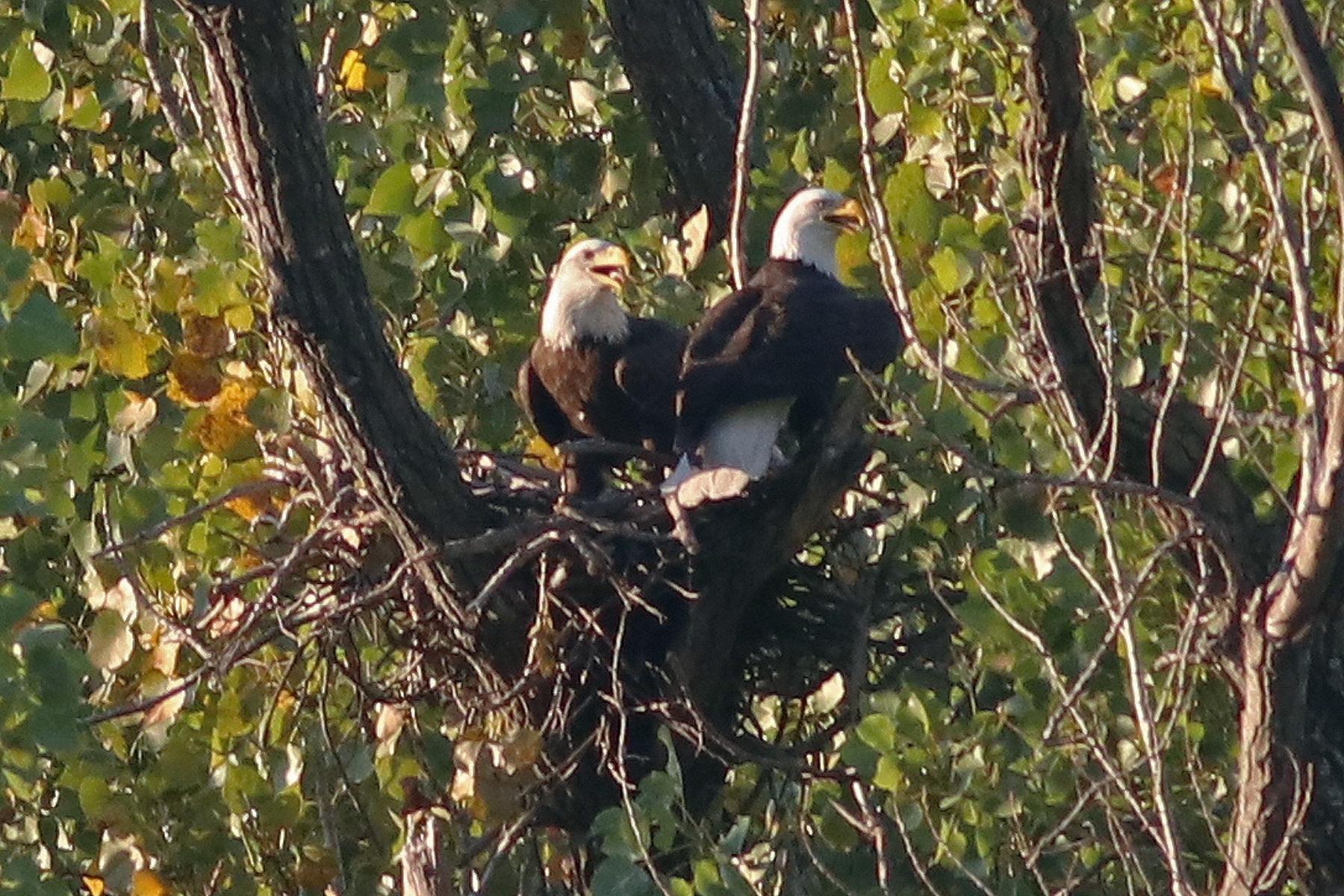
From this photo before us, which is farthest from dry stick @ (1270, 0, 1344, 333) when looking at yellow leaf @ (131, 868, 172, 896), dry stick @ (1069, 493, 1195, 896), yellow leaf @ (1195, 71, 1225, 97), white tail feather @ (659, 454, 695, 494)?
yellow leaf @ (131, 868, 172, 896)

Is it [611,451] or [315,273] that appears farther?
[611,451]

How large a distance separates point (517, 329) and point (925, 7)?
136 centimetres

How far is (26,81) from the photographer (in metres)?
5.33

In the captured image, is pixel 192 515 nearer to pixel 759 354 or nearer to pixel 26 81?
pixel 26 81

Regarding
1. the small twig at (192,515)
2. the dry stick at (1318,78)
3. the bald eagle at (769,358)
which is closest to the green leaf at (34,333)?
the small twig at (192,515)

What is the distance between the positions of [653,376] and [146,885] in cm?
146

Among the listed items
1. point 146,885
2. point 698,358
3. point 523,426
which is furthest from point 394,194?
point 146,885

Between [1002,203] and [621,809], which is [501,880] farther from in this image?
[1002,203]

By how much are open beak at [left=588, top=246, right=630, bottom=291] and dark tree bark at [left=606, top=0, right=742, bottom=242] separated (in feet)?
1.17

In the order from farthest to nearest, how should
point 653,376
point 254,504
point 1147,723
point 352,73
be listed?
point 352,73
point 653,376
point 254,504
point 1147,723

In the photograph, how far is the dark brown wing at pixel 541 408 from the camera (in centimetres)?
566

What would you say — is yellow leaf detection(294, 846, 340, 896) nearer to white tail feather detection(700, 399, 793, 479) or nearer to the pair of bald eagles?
the pair of bald eagles

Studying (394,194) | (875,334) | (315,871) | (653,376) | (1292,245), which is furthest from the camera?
(653,376)

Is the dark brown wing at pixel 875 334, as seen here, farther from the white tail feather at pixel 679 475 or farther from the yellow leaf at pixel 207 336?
the yellow leaf at pixel 207 336
